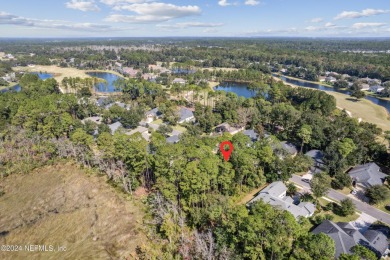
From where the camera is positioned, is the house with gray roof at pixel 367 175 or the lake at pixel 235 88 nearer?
the house with gray roof at pixel 367 175

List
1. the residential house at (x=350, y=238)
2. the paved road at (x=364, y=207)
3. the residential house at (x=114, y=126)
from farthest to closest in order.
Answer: the residential house at (x=114, y=126)
the paved road at (x=364, y=207)
the residential house at (x=350, y=238)

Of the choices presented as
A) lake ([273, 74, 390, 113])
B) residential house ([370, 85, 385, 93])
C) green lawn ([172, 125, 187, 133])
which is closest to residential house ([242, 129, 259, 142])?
green lawn ([172, 125, 187, 133])

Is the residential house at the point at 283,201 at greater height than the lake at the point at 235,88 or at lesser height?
lesser

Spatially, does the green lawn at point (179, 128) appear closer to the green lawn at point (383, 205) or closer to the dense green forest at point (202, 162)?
the dense green forest at point (202, 162)

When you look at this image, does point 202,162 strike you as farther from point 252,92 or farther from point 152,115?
point 252,92

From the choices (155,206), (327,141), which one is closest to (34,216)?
(155,206)

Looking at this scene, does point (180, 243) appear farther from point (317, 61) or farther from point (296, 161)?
point (317, 61)

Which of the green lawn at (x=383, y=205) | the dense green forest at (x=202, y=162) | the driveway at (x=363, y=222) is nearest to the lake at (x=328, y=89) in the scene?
the dense green forest at (x=202, y=162)
